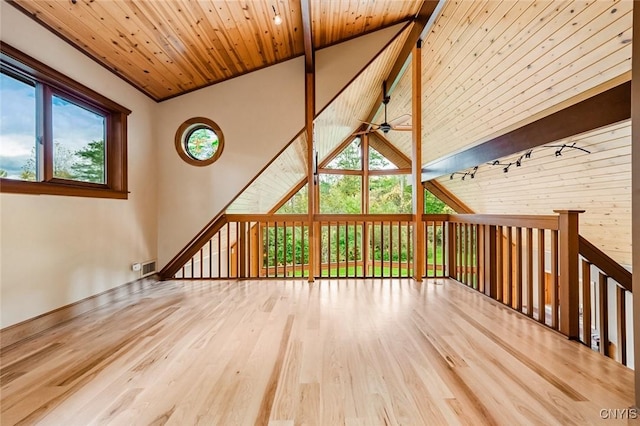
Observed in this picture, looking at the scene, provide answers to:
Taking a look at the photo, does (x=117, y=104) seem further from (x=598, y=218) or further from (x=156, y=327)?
(x=598, y=218)

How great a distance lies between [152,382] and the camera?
148cm

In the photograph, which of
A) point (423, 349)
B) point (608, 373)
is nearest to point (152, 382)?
point (423, 349)

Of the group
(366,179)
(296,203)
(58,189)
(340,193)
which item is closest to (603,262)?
(58,189)

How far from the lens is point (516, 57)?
2.81 m

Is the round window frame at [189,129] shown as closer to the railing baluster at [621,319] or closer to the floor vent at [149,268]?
the floor vent at [149,268]

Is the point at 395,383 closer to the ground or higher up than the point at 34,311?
closer to the ground

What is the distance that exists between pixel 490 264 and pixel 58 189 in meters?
4.06

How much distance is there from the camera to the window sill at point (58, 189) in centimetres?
193

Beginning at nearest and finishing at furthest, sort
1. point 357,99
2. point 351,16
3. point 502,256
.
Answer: point 502,256 → point 351,16 → point 357,99

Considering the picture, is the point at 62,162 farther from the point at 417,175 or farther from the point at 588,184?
Answer: the point at 588,184

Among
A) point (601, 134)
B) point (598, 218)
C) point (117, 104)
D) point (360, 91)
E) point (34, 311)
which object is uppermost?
point (360, 91)

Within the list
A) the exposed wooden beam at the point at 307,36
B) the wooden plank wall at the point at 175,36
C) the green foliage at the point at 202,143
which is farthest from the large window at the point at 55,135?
the exposed wooden beam at the point at 307,36

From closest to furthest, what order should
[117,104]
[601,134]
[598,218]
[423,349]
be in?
1. [423,349]
2. [601,134]
3. [117,104]
4. [598,218]

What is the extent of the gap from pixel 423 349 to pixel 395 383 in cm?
45
